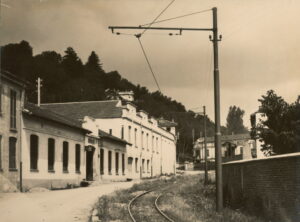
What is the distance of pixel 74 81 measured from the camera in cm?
7362

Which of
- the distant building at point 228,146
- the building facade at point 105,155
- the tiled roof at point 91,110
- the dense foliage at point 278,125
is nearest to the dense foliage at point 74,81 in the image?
the distant building at point 228,146

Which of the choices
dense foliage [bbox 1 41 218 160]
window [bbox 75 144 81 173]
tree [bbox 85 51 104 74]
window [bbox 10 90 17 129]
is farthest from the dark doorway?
tree [bbox 85 51 104 74]

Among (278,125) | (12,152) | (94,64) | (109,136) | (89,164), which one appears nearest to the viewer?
(12,152)

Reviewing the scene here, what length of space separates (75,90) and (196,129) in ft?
149

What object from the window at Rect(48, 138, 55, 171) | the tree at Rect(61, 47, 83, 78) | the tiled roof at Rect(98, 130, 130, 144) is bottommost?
the window at Rect(48, 138, 55, 171)

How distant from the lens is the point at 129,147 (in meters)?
44.6

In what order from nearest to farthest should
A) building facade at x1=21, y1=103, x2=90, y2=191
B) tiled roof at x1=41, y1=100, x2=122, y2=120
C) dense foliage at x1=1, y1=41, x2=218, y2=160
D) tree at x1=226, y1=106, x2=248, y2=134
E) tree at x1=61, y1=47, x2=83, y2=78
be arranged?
building facade at x1=21, y1=103, x2=90, y2=191
tiled roof at x1=41, y1=100, x2=122, y2=120
dense foliage at x1=1, y1=41, x2=218, y2=160
tree at x1=61, y1=47, x2=83, y2=78
tree at x1=226, y1=106, x2=248, y2=134

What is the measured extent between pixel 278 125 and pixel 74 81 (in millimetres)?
47071

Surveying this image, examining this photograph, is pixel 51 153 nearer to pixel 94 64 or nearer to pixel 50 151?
pixel 50 151

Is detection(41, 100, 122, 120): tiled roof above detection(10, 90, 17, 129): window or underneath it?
above

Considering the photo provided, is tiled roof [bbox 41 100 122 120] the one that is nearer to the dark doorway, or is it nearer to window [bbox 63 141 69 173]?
the dark doorway

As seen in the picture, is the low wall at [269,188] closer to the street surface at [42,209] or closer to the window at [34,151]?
the street surface at [42,209]

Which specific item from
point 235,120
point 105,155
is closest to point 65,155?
point 105,155

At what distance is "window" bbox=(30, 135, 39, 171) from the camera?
23.3 meters
